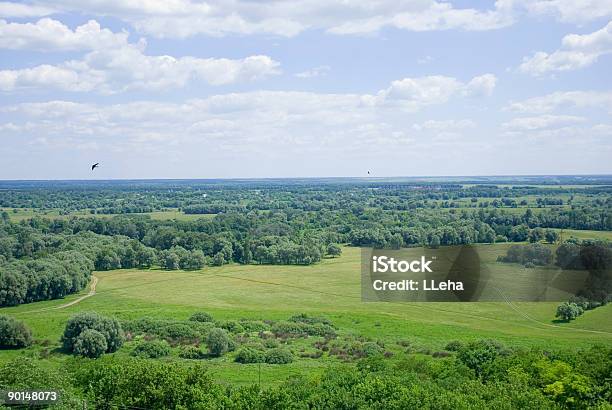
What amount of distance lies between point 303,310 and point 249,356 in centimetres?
1886

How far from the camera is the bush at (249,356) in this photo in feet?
147

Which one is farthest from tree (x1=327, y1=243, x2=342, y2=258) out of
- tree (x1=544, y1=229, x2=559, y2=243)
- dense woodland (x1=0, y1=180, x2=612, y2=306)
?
tree (x1=544, y1=229, x2=559, y2=243)

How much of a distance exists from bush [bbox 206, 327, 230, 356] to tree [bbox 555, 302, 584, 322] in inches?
1277

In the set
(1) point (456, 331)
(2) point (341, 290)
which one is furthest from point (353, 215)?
(1) point (456, 331)

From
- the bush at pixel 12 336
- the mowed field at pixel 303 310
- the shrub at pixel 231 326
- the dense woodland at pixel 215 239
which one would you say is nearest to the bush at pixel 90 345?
the mowed field at pixel 303 310

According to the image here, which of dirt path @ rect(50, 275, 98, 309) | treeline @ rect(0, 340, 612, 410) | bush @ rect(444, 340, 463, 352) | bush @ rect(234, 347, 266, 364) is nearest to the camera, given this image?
treeline @ rect(0, 340, 612, 410)

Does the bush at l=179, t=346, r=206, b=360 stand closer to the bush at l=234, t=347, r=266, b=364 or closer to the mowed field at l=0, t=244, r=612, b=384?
the mowed field at l=0, t=244, r=612, b=384

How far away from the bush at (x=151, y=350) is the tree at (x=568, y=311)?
37.1 meters

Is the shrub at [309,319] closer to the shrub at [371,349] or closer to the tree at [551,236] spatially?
the shrub at [371,349]

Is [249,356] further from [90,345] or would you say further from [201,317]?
[201,317]

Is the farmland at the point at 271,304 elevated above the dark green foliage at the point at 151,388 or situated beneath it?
situated beneath

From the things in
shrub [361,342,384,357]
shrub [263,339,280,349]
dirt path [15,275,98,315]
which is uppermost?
shrub [361,342,384,357]

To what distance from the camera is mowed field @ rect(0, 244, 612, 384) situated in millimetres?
49281

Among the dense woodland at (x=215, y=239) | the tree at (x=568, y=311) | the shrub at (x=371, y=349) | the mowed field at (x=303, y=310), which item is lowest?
the mowed field at (x=303, y=310)
